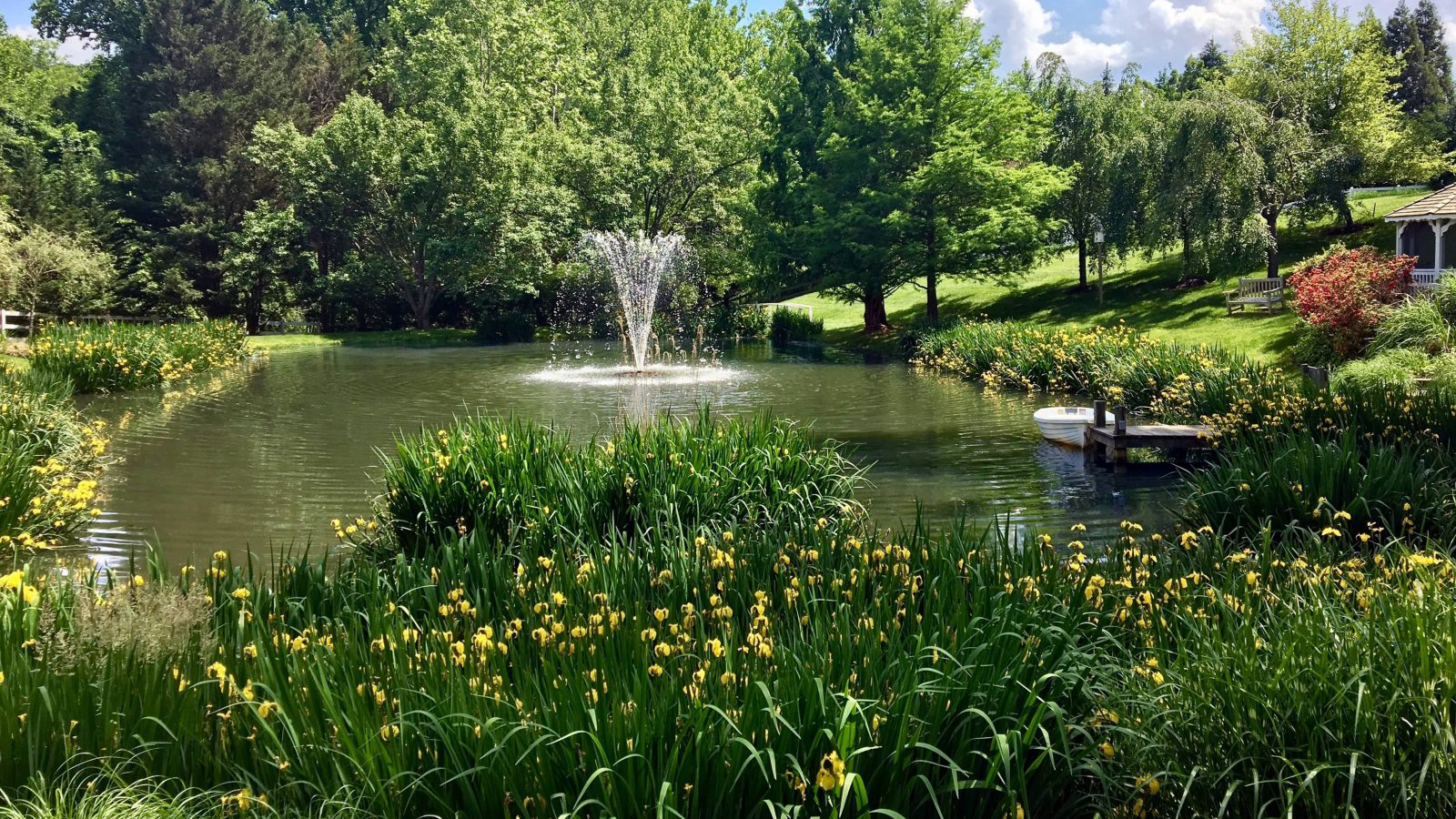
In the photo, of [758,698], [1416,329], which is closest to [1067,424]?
[1416,329]

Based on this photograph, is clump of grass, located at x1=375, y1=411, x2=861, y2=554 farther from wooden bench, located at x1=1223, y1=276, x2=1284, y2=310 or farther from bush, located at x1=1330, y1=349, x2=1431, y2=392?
wooden bench, located at x1=1223, y1=276, x2=1284, y2=310

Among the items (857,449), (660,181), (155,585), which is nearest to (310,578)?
(155,585)

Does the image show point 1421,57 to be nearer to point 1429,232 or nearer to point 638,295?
point 1429,232

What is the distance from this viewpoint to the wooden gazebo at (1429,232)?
29031 mm

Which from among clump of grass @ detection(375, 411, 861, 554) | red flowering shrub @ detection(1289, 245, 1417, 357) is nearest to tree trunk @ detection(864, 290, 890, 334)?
red flowering shrub @ detection(1289, 245, 1417, 357)

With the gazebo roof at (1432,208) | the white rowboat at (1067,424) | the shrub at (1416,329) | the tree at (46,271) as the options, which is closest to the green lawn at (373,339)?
the tree at (46,271)

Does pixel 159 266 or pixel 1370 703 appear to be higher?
pixel 159 266

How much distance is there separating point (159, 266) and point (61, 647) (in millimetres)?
49219

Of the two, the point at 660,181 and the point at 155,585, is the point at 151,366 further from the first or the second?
the point at 660,181

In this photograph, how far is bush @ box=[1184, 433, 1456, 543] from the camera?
9.15 meters

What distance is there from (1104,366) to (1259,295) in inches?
541

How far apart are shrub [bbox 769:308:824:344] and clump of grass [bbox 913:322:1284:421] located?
490 inches

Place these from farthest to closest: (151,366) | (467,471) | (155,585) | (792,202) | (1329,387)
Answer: (792,202) → (151,366) → (1329,387) → (467,471) → (155,585)

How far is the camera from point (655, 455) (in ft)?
32.0
